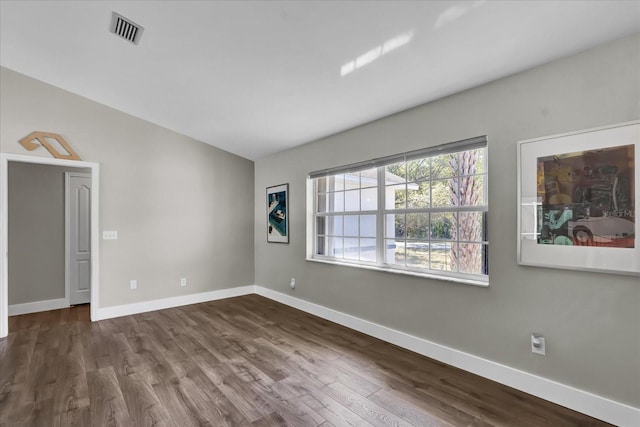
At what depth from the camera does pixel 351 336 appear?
131 inches

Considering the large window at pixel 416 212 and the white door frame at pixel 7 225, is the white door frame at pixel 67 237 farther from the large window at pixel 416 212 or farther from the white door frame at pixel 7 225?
the large window at pixel 416 212

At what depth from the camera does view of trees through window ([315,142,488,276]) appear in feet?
8.68

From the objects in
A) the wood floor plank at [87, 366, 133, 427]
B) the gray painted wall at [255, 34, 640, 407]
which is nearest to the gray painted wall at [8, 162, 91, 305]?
the wood floor plank at [87, 366, 133, 427]

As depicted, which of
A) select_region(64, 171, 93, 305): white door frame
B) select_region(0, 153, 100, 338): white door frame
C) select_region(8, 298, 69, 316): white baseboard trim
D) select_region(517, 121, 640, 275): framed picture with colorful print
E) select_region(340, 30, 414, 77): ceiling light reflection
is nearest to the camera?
select_region(517, 121, 640, 275): framed picture with colorful print

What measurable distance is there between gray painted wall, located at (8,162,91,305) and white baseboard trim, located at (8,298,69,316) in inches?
2.1

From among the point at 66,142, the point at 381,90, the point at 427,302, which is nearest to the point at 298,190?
the point at 381,90

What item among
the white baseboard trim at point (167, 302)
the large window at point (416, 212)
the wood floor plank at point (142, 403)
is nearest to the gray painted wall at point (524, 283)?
the large window at point (416, 212)

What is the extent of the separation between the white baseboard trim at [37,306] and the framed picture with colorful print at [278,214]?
127 inches

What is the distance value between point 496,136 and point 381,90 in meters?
1.02

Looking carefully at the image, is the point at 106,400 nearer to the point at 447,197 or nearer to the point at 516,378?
the point at 516,378

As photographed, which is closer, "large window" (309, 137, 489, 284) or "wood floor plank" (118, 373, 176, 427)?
"wood floor plank" (118, 373, 176, 427)

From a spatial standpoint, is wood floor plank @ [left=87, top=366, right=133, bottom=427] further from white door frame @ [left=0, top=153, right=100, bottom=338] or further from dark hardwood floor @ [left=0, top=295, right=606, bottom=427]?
white door frame @ [left=0, top=153, right=100, bottom=338]

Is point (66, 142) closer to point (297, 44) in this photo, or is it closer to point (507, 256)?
point (297, 44)

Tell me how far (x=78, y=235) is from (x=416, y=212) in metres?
5.07
